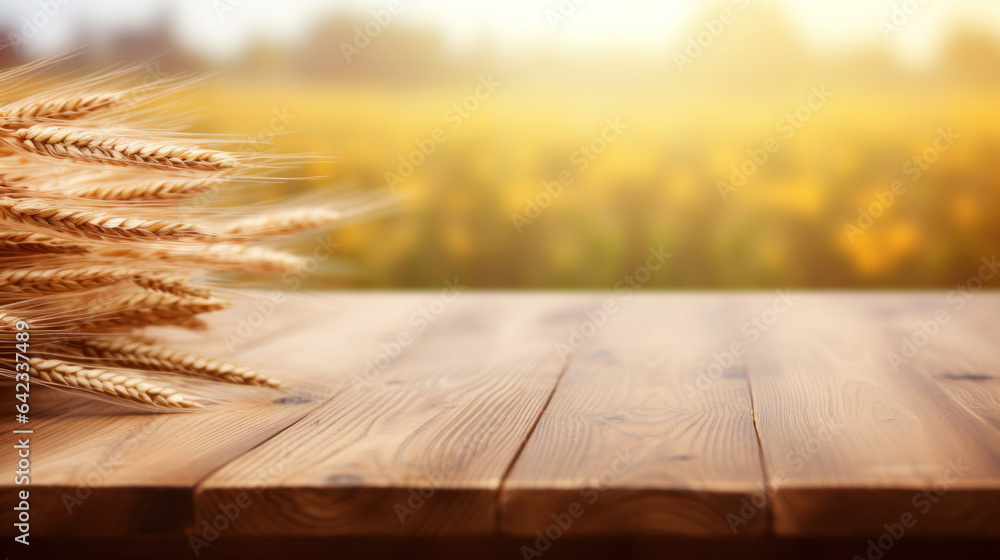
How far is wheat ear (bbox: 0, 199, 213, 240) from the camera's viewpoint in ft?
2.14

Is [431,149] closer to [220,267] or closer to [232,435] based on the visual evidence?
[220,267]

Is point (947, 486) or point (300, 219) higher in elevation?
point (300, 219)

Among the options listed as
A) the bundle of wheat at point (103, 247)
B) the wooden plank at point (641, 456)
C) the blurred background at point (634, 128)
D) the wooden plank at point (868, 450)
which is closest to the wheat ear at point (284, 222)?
the bundle of wheat at point (103, 247)

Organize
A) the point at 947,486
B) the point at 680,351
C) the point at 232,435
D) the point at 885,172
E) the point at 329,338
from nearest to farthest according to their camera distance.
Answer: the point at 947,486, the point at 232,435, the point at 680,351, the point at 329,338, the point at 885,172

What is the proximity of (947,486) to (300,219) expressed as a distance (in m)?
0.66

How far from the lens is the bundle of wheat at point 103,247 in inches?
25.7

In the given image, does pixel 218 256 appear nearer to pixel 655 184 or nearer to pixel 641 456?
pixel 641 456

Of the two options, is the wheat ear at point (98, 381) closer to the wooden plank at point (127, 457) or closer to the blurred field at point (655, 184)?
the wooden plank at point (127, 457)

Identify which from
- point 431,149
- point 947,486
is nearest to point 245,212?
point 947,486

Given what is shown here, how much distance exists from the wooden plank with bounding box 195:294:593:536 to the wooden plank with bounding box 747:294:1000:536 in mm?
217

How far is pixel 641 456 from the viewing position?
586 mm

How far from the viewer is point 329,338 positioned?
113cm

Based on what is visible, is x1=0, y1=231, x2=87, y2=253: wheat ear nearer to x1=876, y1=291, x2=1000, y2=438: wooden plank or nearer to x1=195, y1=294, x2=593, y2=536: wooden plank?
x1=195, y1=294, x2=593, y2=536: wooden plank

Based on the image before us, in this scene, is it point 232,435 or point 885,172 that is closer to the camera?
point 232,435
